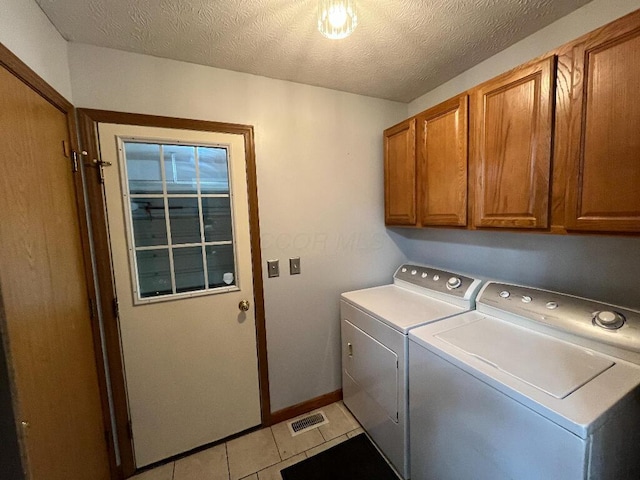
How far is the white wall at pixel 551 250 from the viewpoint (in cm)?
117

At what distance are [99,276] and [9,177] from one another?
2.27ft

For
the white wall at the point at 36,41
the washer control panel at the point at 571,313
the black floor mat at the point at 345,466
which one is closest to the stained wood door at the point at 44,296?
the white wall at the point at 36,41

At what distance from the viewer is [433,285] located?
183 centimetres

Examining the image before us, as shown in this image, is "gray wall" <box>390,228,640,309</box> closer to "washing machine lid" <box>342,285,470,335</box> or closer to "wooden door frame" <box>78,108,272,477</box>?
"washing machine lid" <box>342,285,470,335</box>

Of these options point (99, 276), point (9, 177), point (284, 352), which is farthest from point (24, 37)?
point (284, 352)

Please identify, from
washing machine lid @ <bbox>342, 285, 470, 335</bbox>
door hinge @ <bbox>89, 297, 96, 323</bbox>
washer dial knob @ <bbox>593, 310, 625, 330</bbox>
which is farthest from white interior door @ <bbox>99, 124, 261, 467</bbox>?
washer dial knob @ <bbox>593, 310, 625, 330</bbox>

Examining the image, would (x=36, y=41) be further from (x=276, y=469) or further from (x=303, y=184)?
(x=276, y=469)

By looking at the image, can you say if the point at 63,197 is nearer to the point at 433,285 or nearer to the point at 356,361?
the point at 356,361

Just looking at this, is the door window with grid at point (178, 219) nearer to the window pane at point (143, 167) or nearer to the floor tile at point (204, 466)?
the window pane at point (143, 167)

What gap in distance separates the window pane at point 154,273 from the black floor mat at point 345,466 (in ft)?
4.32

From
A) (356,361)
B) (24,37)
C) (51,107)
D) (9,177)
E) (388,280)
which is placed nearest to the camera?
(9,177)

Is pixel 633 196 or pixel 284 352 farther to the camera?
pixel 284 352

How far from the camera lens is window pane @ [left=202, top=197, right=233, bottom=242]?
1.62 m

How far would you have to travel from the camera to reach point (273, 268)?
5.98 ft
